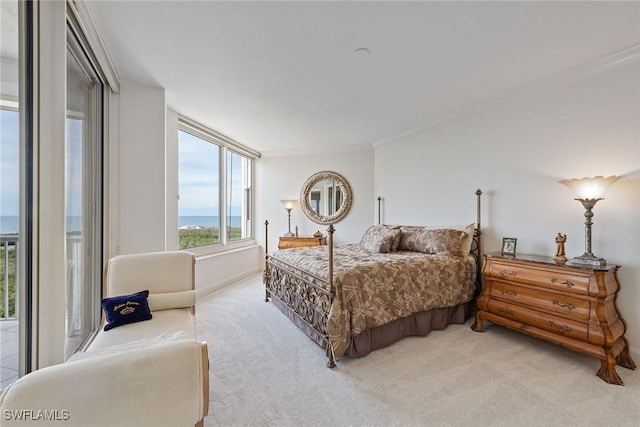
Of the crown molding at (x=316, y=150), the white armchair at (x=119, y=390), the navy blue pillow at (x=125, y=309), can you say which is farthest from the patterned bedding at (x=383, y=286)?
the crown molding at (x=316, y=150)

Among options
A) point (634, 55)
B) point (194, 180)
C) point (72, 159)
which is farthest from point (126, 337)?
point (634, 55)

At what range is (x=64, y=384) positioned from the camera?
0.76 meters

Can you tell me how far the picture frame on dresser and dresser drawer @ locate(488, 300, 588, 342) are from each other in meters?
0.56

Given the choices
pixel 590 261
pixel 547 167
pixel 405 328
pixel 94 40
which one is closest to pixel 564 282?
pixel 590 261

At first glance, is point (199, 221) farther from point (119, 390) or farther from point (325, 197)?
point (119, 390)

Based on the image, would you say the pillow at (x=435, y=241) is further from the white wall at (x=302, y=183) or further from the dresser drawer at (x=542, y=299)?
the white wall at (x=302, y=183)

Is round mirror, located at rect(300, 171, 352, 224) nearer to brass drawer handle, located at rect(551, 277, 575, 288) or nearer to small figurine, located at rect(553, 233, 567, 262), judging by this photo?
small figurine, located at rect(553, 233, 567, 262)

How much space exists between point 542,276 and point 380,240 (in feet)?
5.59

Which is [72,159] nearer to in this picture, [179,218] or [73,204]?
[73,204]

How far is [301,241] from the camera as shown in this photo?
17.3 ft

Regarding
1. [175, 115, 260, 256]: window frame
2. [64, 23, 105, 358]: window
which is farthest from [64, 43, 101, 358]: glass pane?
[175, 115, 260, 256]: window frame

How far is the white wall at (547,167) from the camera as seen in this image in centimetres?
235

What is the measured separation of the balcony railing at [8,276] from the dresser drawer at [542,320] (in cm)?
362

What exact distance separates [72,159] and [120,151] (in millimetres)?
826
